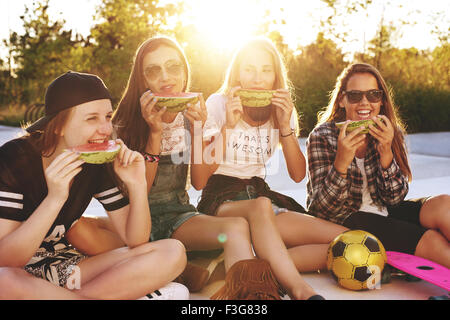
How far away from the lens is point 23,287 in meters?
2.53

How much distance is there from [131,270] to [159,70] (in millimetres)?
1543

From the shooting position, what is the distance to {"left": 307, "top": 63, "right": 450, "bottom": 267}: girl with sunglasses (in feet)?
11.5

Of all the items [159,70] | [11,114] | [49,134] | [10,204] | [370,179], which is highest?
[159,70]

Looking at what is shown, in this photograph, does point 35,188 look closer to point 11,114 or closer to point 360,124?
point 360,124

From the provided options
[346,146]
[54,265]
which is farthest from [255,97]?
[54,265]

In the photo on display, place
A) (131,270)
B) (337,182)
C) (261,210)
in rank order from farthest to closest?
(337,182), (261,210), (131,270)

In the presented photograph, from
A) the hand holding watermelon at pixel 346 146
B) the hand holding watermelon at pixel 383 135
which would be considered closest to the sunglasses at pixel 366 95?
the hand holding watermelon at pixel 383 135

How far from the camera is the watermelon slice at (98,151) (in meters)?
2.70

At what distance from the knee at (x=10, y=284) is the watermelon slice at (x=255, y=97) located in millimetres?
2001

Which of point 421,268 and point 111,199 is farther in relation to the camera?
point 421,268

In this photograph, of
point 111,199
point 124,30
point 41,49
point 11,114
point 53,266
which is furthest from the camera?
point 11,114

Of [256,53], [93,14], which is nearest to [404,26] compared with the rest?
[93,14]

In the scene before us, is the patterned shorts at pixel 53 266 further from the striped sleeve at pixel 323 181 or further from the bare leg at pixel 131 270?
the striped sleeve at pixel 323 181

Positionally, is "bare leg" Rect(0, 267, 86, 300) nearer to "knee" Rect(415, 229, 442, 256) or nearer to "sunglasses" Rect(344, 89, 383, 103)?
"knee" Rect(415, 229, 442, 256)
